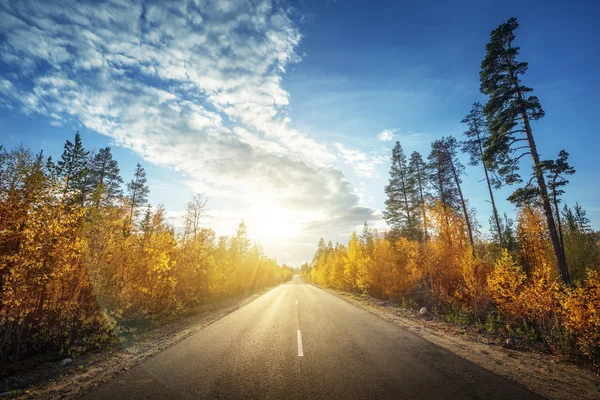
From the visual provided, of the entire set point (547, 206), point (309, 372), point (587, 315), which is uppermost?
point (547, 206)

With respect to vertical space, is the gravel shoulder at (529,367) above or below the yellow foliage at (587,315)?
below

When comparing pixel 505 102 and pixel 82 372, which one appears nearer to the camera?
pixel 82 372

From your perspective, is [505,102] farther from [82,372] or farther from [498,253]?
[82,372]

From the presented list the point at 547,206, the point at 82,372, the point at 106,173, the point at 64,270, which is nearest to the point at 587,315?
the point at 547,206

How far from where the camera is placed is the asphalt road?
15.7 feet

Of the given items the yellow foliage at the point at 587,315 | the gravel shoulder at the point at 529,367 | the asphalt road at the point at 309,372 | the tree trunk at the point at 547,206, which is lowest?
the gravel shoulder at the point at 529,367

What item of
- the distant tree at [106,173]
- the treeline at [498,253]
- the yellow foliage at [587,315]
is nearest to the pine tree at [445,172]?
the treeline at [498,253]

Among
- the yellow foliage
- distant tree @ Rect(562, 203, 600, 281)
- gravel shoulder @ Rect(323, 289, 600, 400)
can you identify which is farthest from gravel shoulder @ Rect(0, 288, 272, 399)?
distant tree @ Rect(562, 203, 600, 281)

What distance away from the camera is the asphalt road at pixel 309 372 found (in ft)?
15.7

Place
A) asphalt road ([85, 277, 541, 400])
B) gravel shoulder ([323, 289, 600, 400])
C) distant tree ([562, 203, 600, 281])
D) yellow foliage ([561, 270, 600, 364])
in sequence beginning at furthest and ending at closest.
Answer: distant tree ([562, 203, 600, 281]) < yellow foliage ([561, 270, 600, 364]) < gravel shoulder ([323, 289, 600, 400]) < asphalt road ([85, 277, 541, 400])

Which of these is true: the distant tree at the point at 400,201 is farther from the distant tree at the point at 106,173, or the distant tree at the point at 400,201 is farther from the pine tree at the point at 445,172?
the distant tree at the point at 106,173

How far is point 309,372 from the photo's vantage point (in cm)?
578

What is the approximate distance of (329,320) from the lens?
12.5 m

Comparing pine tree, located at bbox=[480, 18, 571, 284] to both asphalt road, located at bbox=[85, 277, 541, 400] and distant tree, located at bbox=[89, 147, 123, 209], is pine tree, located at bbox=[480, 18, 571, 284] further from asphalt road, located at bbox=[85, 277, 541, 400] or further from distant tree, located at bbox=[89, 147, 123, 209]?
distant tree, located at bbox=[89, 147, 123, 209]
